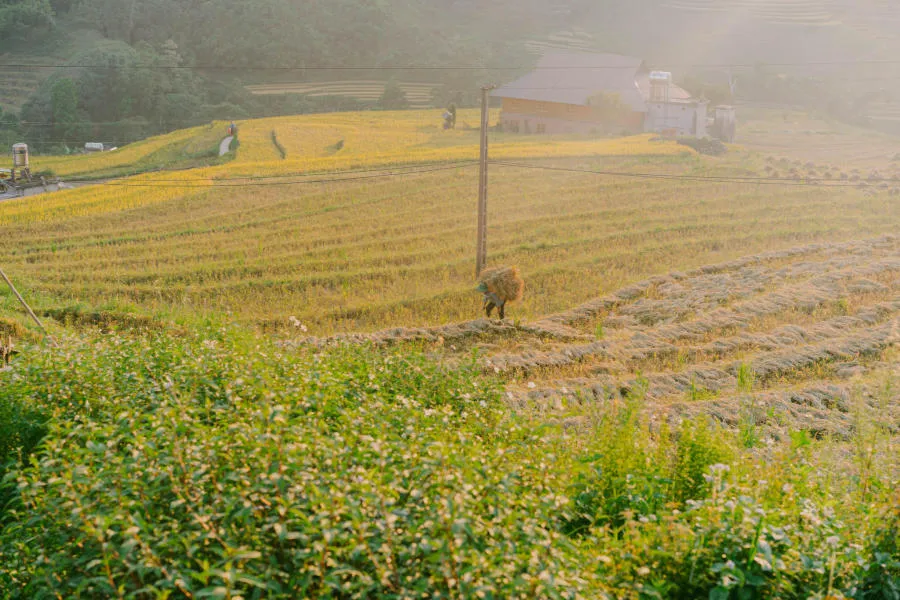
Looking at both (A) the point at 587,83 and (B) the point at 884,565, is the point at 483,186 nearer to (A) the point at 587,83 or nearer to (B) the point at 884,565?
(B) the point at 884,565

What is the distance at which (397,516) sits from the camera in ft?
13.3

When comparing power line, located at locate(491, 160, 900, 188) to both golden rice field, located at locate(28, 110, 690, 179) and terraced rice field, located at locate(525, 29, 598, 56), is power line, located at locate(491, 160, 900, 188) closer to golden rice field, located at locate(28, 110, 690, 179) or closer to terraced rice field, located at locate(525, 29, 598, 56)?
golden rice field, located at locate(28, 110, 690, 179)

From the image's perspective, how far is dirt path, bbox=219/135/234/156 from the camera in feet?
123

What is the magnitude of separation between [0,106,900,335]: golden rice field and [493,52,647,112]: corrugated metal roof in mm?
13153

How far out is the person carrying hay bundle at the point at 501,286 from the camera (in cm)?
1466

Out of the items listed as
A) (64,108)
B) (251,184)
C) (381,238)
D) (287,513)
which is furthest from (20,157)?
(287,513)

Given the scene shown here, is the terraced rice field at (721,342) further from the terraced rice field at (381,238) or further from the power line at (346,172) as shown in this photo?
the power line at (346,172)

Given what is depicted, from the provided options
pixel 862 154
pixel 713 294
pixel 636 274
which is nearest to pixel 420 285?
pixel 636 274

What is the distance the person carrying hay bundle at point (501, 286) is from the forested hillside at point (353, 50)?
40800mm

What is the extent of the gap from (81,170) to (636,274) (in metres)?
26.3

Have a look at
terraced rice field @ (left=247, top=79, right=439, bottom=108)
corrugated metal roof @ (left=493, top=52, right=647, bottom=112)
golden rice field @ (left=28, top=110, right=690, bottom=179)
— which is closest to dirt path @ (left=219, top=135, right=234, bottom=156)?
golden rice field @ (left=28, top=110, right=690, bottom=179)

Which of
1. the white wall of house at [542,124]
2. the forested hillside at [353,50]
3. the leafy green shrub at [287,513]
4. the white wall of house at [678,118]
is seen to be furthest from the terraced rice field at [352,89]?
the leafy green shrub at [287,513]

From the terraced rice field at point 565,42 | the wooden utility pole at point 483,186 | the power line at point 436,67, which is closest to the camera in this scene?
the wooden utility pole at point 483,186

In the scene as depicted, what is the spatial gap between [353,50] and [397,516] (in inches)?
2861
